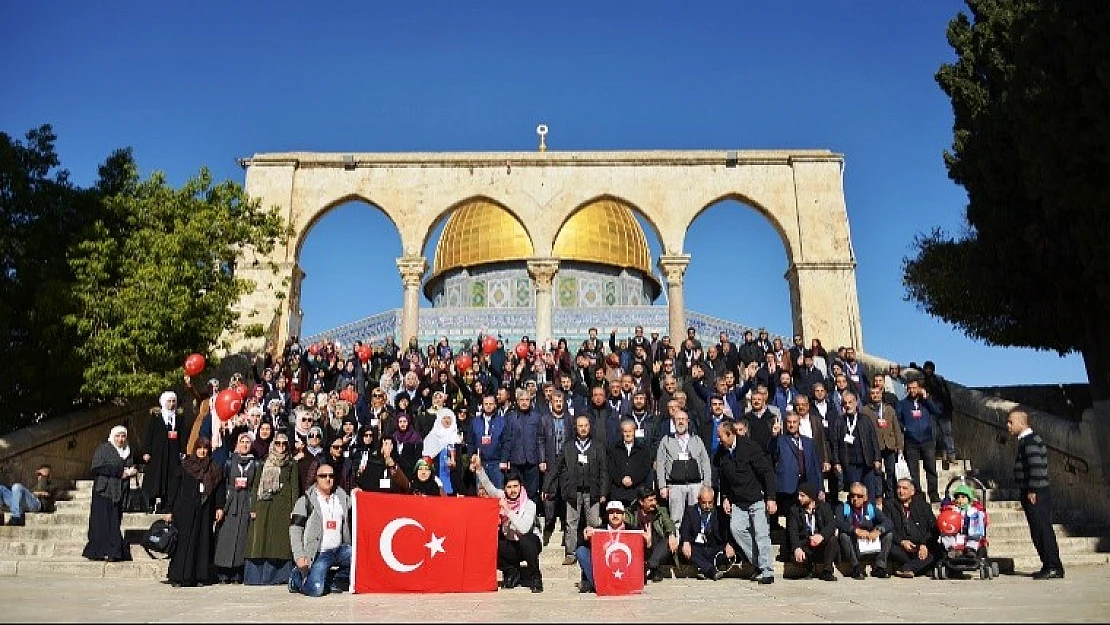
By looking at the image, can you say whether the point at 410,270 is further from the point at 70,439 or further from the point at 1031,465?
the point at 1031,465

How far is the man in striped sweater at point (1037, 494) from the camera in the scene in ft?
21.5

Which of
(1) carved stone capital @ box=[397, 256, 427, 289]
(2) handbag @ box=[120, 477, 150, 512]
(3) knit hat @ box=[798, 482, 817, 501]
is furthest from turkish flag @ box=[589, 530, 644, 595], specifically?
(1) carved stone capital @ box=[397, 256, 427, 289]

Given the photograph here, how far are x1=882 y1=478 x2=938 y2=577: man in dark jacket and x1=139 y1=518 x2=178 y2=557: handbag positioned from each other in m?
6.62

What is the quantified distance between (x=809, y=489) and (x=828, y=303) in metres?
10.8

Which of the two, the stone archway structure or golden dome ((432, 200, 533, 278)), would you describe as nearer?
the stone archway structure

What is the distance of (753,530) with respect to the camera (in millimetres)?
6957

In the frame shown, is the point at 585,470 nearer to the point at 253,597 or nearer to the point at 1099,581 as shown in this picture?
the point at 253,597

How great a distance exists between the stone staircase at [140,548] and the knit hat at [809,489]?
2.27 feet

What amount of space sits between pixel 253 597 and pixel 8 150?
377 inches

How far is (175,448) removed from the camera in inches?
335

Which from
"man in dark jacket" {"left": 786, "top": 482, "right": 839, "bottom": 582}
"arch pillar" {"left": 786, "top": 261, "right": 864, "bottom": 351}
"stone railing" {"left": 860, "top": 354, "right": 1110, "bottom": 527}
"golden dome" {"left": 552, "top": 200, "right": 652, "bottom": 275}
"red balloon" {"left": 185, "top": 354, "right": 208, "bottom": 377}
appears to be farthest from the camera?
"golden dome" {"left": 552, "top": 200, "right": 652, "bottom": 275}

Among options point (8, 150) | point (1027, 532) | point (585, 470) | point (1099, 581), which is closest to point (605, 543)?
point (585, 470)

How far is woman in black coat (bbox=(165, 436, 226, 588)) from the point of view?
682 cm

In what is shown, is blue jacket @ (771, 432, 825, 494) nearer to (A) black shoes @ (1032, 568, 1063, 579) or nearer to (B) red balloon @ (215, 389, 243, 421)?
(A) black shoes @ (1032, 568, 1063, 579)
